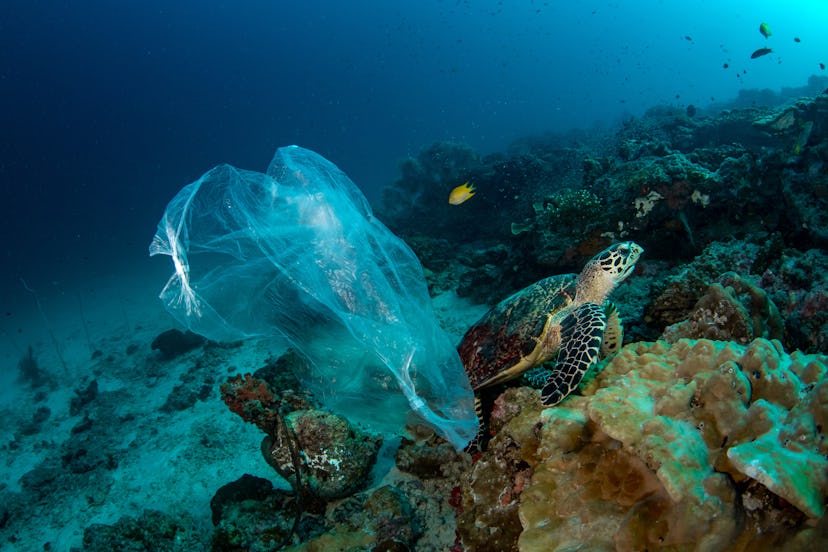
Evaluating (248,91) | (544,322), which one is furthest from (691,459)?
(248,91)

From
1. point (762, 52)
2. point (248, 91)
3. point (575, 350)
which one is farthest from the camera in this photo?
point (248, 91)

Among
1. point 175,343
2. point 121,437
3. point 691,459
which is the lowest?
point 175,343

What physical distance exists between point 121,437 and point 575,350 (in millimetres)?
7784

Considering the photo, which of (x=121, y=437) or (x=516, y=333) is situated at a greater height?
(x=516, y=333)

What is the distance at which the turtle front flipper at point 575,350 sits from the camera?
8.65ft

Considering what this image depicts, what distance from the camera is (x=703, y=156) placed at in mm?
9211

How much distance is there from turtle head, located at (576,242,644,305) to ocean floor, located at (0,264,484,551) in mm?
3452

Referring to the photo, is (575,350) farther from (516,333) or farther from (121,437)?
(121,437)

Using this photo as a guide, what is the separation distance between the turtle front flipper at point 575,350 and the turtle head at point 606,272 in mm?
354

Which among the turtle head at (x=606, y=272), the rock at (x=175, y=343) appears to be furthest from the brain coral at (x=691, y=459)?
the rock at (x=175, y=343)

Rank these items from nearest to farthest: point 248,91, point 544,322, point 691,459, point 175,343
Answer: point 691,459 → point 544,322 → point 175,343 → point 248,91

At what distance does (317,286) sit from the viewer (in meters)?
2.76

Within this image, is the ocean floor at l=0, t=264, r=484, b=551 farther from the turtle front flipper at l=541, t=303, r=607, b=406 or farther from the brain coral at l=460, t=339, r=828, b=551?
the brain coral at l=460, t=339, r=828, b=551

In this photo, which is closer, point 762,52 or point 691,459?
point 691,459
